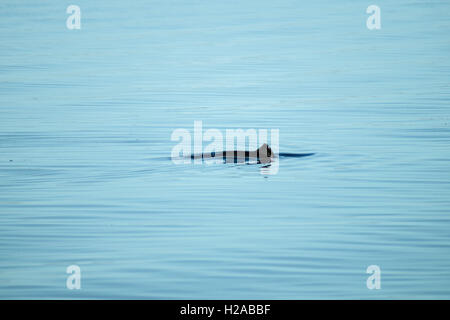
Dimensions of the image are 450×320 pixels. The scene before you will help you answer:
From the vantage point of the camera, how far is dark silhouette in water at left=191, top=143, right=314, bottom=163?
677 inches

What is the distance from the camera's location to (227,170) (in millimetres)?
16625

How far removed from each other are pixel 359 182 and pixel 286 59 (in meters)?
19.1

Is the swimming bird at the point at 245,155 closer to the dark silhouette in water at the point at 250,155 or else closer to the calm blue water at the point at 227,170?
the dark silhouette in water at the point at 250,155

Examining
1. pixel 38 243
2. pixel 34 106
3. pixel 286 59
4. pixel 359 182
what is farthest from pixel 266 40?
pixel 38 243

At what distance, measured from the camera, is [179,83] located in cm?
2964

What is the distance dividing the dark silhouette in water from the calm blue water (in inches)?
15.3

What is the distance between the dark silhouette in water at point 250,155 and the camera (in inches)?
677

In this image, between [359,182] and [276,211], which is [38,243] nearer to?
[276,211]

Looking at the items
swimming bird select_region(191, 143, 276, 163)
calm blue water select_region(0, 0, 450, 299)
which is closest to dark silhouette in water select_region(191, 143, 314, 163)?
swimming bird select_region(191, 143, 276, 163)

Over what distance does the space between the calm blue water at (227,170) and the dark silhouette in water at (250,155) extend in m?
0.39

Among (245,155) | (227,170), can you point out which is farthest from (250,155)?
(227,170)

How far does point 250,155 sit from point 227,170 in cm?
101

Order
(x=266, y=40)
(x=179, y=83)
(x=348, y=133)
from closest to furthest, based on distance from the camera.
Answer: (x=348, y=133)
(x=179, y=83)
(x=266, y=40)

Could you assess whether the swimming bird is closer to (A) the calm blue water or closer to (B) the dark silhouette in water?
(B) the dark silhouette in water
